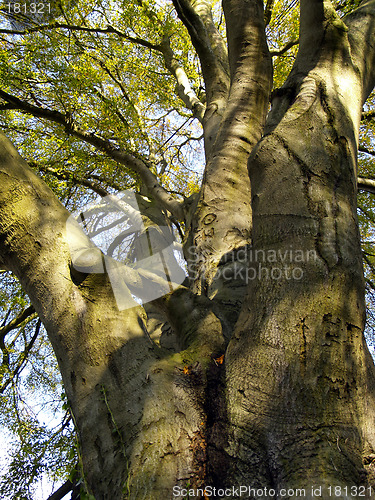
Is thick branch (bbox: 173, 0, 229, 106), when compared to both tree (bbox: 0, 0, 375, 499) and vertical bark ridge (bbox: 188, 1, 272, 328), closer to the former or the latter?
vertical bark ridge (bbox: 188, 1, 272, 328)

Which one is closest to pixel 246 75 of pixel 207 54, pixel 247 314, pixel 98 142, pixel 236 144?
pixel 236 144

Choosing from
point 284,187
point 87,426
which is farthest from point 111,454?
point 284,187

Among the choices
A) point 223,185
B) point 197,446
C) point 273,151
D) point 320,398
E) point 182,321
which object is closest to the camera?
point 320,398

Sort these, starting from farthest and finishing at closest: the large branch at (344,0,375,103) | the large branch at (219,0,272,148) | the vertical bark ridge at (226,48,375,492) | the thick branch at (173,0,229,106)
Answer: the thick branch at (173,0,229,106)
the large branch at (219,0,272,148)
the large branch at (344,0,375,103)
the vertical bark ridge at (226,48,375,492)

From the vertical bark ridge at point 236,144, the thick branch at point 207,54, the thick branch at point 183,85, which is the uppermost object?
the thick branch at point 183,85

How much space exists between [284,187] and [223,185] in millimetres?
1065

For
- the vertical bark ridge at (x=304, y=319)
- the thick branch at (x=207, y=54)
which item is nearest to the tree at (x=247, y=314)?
the vertical bark ridge at (x=304, y=319)

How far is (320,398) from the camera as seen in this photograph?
1.20 metres

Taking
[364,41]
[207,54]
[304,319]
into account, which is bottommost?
[304,319]

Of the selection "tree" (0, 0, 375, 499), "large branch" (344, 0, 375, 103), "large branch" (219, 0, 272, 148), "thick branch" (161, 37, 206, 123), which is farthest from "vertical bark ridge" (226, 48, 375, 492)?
"thick branch" (161, 37, 206, 123)

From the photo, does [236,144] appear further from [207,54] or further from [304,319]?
[304,319]

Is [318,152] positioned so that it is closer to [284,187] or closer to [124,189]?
[284,187]

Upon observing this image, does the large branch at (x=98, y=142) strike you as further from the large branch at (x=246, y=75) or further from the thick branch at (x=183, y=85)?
the large branch at (x=246, y=75)

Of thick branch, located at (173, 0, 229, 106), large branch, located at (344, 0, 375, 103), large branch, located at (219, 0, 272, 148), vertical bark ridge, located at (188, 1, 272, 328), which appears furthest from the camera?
thick branch, located at (173, 0, 229, 106)
